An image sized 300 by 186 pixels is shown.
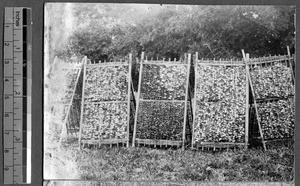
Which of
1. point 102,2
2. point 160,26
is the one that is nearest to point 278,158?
point 160,26

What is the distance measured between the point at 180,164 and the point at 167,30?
69 cm

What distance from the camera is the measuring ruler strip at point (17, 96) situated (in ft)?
8.02

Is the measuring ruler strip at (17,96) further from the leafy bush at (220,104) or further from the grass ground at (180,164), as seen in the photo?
the leafy bush at (220,104)

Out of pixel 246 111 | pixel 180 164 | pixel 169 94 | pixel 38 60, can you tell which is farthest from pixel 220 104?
pixel 38 60

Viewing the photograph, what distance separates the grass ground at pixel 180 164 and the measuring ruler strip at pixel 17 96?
0.25m

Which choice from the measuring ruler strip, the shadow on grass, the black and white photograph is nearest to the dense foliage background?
the black and white photograph

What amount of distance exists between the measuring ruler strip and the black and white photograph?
0.09 m

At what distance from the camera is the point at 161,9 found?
246 cm

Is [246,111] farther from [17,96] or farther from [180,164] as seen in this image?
[17,96]

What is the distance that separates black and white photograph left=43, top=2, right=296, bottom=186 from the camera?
245 centimetres

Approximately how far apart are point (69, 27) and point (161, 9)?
1.58ft

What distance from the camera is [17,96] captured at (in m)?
2.44

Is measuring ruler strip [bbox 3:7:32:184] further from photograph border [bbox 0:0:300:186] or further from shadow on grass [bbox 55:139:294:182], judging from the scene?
shadow on grass [bbox 55:139:294:182]

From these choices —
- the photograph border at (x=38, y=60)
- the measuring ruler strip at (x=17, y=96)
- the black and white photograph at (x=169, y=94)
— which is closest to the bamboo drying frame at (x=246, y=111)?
the black and white photograph at (x=169, y=94)
